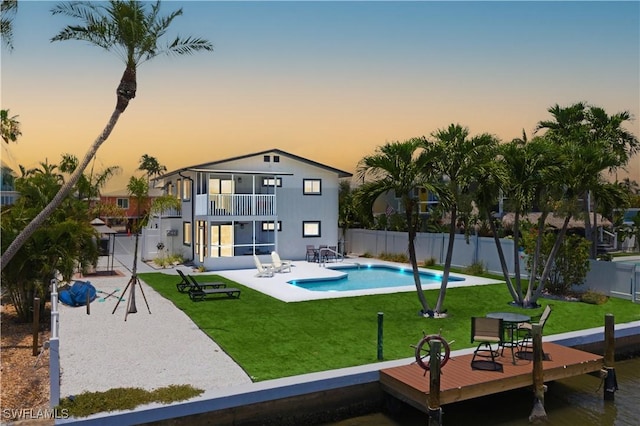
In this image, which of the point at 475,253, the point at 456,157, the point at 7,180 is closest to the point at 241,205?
the point at 7,180

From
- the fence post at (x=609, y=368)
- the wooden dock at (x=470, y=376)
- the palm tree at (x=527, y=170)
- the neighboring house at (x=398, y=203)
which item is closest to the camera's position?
the wooden dock at (x=470, y=376)

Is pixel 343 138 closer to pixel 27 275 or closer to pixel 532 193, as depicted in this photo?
pixel 532 193

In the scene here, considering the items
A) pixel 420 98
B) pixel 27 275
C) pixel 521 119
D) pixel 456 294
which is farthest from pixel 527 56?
pixel 27 275

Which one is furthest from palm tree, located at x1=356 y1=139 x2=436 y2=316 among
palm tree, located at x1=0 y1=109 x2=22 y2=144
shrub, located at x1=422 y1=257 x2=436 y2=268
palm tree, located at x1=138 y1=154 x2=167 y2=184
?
palm tree, located at x1=138 y1=154 x2=167 y2=184

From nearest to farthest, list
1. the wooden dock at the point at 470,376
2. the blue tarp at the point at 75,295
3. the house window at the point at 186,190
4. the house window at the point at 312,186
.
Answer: the wooden dock at the point at 470,376
the blue tarp at the point at 75,295
the house window at the point at 186,190
the house window at the point at 312,186

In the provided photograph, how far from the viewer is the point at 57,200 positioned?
11.8 metres

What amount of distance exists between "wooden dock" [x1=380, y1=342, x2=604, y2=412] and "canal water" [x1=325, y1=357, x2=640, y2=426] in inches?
18.0

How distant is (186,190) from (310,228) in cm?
764

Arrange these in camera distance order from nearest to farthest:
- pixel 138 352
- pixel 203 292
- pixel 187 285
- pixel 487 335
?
pixel 487 335, pixel 138 352, pixel 203 292, pixel 187 285

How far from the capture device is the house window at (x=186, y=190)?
95.2 feet

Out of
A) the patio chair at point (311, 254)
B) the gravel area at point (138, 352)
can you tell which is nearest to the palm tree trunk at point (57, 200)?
the gravel area at point (138, 352)

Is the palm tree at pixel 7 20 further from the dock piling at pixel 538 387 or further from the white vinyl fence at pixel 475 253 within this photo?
the white vinyl fence at pixel 475 253

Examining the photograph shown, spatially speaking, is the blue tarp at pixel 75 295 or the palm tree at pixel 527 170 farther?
the blue tarp at pixel 75 295

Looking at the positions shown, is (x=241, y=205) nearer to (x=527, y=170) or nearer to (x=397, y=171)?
(x=397, y=171)
